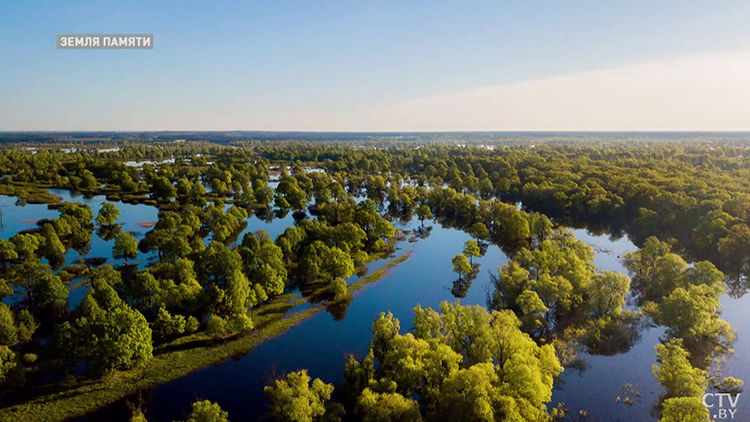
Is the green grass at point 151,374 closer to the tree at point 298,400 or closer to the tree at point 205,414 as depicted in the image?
the tree at point 205,414

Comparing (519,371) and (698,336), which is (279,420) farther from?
(698,336)

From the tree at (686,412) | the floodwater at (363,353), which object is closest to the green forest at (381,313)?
the tree at (686,412)

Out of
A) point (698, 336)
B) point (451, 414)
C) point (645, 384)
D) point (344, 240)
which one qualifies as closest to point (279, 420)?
point (451, 414)

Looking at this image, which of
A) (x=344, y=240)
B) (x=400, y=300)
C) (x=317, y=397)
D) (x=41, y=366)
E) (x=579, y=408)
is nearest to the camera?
(x=317, y=397)

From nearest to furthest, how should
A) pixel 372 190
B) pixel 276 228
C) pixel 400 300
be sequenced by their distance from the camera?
1. pixel 400 300
2. pixel 276 228
3. pixel 372 190

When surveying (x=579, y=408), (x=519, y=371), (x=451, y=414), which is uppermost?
(x=519, y=371)

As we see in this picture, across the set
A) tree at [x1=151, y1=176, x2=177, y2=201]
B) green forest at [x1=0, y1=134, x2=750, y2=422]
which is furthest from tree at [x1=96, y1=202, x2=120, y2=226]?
tree at [x1=151, y1=176, x2=177, y2=201]
